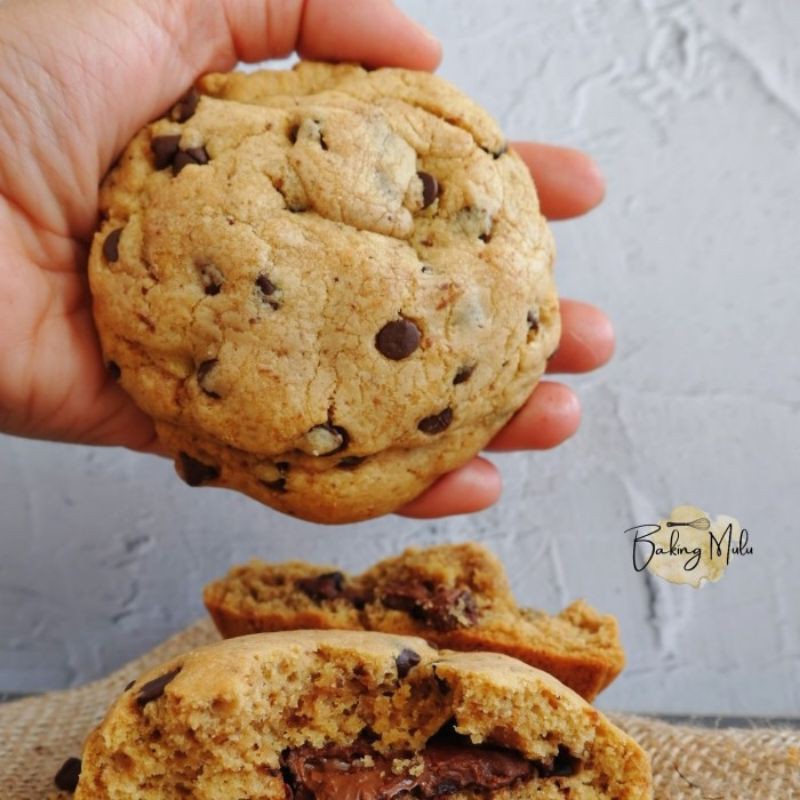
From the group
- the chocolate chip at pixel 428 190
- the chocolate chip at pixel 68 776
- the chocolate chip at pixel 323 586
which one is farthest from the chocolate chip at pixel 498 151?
the chocolate chip at pixel 68 776

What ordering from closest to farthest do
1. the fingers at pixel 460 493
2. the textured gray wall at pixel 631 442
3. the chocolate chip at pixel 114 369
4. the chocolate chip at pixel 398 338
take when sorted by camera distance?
the chocolate chip at pixel 398 338
the chocolate chip at pixel 114 369
the fingers at pixel 460 493
the textured gray wall at pixel 631 442

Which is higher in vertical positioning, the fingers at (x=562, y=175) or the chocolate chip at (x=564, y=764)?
the fingers at (x=562, y=175)

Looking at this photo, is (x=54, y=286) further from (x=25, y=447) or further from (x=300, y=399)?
(x=25, y=447)

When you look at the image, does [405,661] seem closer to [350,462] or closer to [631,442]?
[350,462]

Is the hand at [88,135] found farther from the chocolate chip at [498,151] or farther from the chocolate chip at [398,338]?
the chocolate chip at [398,338]

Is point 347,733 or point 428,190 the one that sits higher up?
point 428,190

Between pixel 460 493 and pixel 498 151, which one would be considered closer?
pixel 498 151

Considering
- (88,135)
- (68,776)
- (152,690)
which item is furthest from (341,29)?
(68,776)

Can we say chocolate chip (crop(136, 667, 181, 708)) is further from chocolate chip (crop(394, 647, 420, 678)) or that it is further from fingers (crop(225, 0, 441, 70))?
fingers (crop(225, 0, 441, 70))
